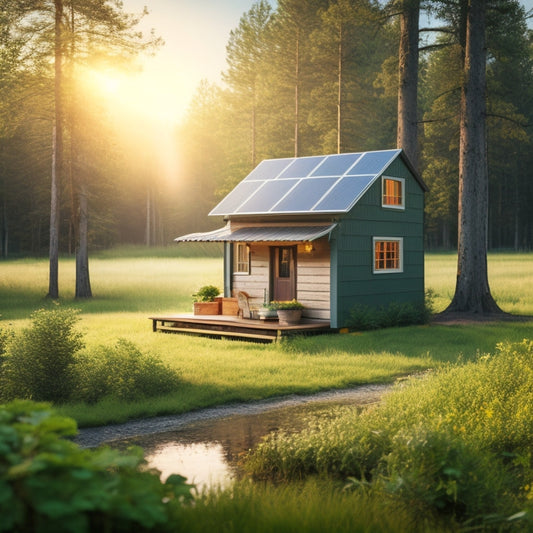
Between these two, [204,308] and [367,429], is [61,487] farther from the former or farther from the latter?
[204,308]

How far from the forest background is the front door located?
20.7 ft

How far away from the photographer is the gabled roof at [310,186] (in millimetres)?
18766

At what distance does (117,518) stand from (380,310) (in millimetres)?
16962

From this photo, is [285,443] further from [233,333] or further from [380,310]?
[380,310]

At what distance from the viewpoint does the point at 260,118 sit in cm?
5341

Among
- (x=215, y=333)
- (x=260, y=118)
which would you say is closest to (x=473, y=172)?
(x=215, y=333)

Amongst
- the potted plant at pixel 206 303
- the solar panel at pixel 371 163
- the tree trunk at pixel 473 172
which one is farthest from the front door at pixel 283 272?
the tree trunk at pixel 473 172

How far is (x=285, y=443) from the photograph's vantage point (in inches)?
275

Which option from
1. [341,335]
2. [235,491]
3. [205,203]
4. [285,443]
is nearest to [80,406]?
[285,443]

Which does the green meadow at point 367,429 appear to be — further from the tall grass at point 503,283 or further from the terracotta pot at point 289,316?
the tall grass at point 503,283

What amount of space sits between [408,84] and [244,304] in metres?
9.92

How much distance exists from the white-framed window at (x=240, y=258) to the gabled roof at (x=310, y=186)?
1.07m

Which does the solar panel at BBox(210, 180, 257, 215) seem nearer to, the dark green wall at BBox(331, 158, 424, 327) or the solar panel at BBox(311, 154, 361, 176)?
the solar panel at BBox(311, 154, 361, 176)

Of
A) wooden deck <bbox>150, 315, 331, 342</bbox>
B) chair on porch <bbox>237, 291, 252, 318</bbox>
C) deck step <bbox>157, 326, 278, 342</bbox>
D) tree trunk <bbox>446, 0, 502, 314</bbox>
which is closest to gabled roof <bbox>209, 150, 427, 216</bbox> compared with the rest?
tree trunk <bbox>446, 0, 502, 314</bbox>
